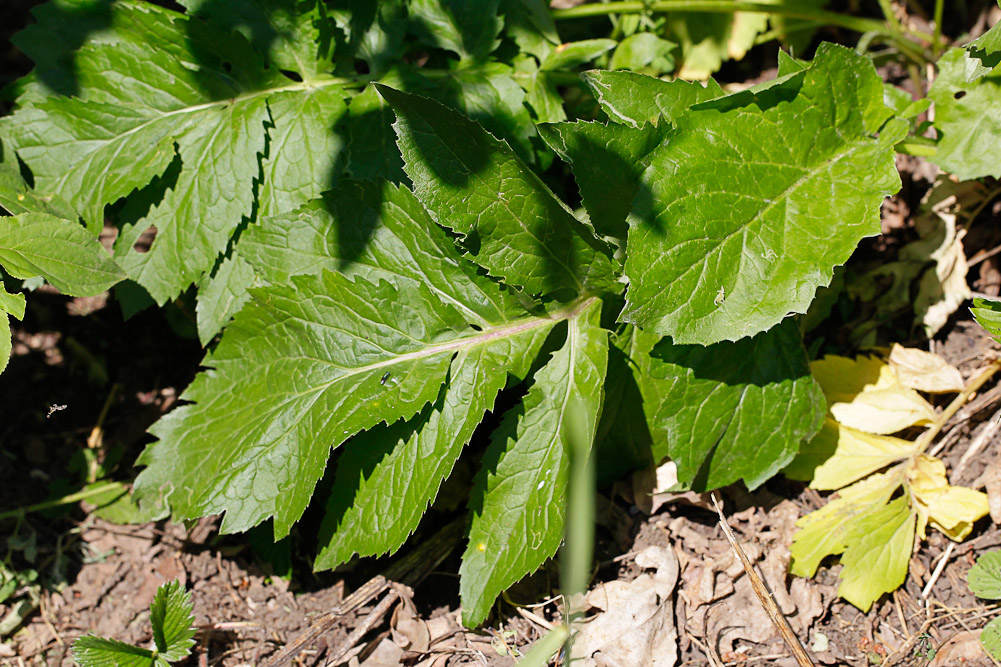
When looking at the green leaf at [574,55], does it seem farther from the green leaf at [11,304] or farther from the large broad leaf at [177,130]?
the green leaf at [11,304]

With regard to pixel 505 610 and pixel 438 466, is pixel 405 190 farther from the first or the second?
pixel 505 610

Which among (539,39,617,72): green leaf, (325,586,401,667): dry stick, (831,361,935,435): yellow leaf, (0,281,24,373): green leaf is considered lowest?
(325,586,401,667): dry stick

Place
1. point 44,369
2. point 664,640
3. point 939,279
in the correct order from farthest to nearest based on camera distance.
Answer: point 44,369 < point 939,279 < point 664,640

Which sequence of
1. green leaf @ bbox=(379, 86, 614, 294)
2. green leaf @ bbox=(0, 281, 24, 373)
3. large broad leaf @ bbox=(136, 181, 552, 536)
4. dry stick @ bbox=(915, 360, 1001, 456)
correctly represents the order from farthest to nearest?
dry stick @ bbox=(915, 360, 1001, 456) < large broad leaf @ bbox=(136, 181, 552, 536) < green leaf @ bbox=(379, 86, 614, 294) < green leaf @ bbox=(0, 281, 24, 373)

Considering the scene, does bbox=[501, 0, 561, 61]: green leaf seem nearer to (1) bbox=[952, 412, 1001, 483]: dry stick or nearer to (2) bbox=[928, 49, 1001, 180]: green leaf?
(2) bbox=[928, 49, 1001, 180]: green leaf

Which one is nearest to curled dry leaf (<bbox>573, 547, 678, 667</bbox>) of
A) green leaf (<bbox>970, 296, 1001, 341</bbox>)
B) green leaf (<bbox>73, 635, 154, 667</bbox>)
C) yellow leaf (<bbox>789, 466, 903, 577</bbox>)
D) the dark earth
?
the dark earth

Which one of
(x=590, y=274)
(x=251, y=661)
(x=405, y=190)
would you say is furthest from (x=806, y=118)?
(x=251, y=661)

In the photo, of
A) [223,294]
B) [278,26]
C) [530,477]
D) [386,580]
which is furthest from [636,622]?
[278,26]
